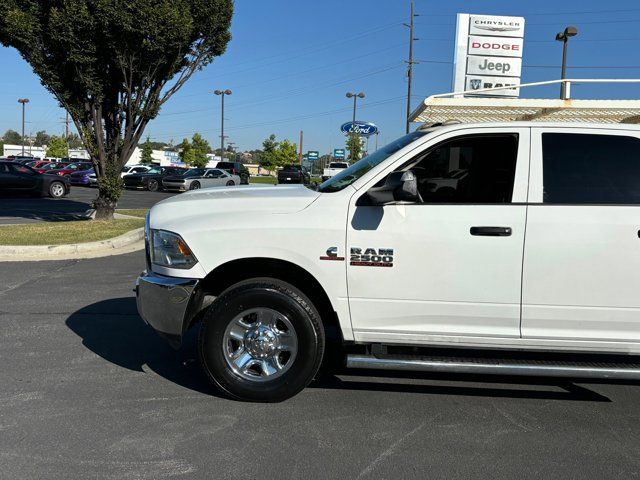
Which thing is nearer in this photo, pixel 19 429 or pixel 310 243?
pixel 19 429

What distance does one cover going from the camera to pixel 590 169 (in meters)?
3.82

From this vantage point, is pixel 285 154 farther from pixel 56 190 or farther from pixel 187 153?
pixel 56 190

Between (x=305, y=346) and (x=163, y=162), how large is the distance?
115067 mm

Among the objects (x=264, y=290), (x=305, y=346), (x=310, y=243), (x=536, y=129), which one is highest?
(x=536, y=129)

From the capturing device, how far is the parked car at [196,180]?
3123cm

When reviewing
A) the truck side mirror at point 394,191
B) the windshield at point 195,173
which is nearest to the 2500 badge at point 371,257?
the truck side mirror at point 394,191

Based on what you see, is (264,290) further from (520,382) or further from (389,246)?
(520,382)

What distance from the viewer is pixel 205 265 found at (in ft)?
12.6

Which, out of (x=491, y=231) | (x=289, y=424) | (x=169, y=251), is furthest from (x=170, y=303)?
(x=491, y=231)

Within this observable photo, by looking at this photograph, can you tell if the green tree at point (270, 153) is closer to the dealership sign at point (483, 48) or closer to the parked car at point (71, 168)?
the parked car at point (71, 168)

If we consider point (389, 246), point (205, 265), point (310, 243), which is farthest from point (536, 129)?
point (205, 265)

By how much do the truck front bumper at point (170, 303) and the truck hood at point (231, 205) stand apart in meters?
0.42

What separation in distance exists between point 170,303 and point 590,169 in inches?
121

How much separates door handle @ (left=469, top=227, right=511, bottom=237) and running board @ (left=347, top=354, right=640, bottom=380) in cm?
87
